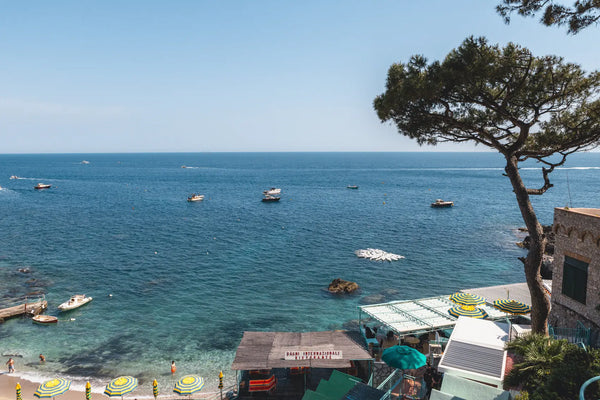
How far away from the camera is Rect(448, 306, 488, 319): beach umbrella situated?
63.5 ft

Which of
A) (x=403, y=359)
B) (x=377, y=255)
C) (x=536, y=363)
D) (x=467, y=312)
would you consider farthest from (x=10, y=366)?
(x=377, y=255)

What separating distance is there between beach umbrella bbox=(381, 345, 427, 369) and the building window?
7.98 m

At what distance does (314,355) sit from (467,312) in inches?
323

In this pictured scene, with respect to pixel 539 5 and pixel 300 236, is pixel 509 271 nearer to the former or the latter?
pixel 300 236

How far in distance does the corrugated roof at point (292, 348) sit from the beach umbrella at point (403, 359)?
1907 millimetres

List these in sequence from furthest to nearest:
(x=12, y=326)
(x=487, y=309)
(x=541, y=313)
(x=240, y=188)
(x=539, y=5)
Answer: (x=240, y=188) < (x=12, y=326) < (x=487, y=309) < (x=541, y=313) < (x=539, y=5)

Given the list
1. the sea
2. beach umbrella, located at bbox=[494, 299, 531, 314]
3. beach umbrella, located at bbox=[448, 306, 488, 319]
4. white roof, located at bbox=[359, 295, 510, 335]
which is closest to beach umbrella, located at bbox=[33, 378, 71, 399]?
the sea

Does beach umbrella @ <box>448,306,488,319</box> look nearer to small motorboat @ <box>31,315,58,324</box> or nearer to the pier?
small motorboat @ <box>31,315,58,324</box>

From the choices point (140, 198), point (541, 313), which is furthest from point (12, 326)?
point (140, 198)

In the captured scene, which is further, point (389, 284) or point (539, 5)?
point (389, 284)

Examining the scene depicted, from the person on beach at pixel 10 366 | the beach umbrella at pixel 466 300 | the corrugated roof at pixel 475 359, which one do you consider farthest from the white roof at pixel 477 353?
the person on beach at pixel 10 366

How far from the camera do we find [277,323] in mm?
31938

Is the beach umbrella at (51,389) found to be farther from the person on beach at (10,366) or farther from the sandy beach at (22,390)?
the person on beach at (10,366)

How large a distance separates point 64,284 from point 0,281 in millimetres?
6761
